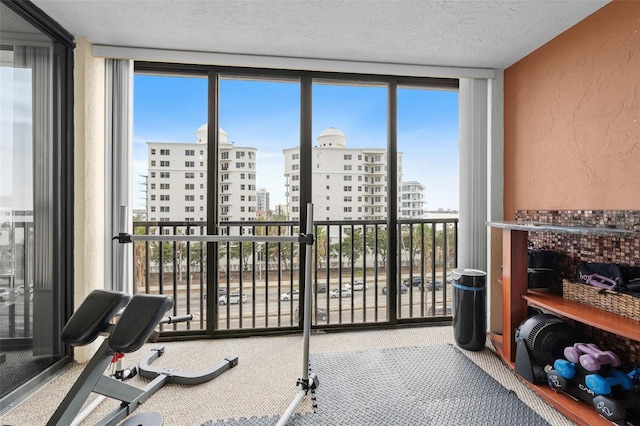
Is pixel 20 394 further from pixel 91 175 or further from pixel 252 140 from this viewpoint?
pixel 252 140

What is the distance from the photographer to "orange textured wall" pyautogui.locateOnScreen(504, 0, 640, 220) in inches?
74.7

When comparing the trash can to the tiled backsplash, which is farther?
the trash can

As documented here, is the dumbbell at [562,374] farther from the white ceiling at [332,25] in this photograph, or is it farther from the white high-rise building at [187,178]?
the white high-rise building at [187,178]

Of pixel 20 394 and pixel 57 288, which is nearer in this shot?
pixel 20 394

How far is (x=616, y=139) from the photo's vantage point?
1967mm

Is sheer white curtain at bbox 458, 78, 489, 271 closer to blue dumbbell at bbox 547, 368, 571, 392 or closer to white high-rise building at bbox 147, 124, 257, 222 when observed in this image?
blue dumbbell at bbox 547, 368, 571, 392

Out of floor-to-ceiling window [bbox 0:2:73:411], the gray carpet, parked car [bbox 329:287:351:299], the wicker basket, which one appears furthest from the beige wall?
the wicker basket

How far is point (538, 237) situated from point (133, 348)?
2.75 meters

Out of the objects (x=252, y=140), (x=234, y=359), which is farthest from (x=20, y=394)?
(x=252, y=140)

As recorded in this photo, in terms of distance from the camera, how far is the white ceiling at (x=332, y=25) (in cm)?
197

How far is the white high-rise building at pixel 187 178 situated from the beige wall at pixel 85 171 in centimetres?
44

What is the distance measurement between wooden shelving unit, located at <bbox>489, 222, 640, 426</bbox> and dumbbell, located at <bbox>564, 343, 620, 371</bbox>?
6.3 inches

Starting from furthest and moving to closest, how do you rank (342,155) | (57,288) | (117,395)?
(342,155) → (57,288) → (117,395)

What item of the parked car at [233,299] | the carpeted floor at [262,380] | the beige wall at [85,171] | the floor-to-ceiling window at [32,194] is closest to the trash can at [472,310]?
the carpeted floor at [262,380]
